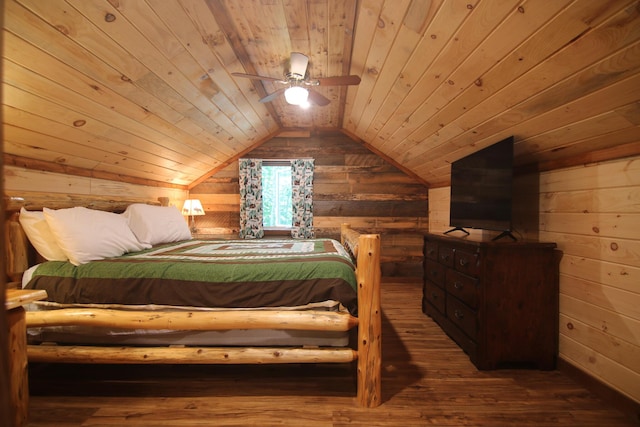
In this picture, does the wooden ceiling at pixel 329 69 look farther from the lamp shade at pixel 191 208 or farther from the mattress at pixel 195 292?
the mattress at pixel 195 292

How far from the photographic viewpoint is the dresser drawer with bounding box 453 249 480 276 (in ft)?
6.23

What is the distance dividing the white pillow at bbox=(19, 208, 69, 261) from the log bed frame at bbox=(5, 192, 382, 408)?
388 mm

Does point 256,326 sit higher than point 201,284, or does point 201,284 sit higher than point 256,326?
point 201,284

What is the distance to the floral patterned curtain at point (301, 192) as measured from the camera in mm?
4176

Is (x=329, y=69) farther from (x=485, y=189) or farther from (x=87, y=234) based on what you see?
(x=87, y=234)

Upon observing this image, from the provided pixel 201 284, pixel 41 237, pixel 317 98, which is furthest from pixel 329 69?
pixel 41 237

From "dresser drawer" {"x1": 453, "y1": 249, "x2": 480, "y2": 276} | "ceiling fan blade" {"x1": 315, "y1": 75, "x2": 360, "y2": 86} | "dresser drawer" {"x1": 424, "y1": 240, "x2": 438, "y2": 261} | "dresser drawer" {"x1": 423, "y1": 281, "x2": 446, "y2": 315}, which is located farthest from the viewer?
"dresser drawer" {"x1": 424, "y1": 240, "x2": 438, "y2": 261}

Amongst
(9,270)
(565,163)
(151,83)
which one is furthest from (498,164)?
(9,270)

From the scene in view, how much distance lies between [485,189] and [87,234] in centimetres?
297

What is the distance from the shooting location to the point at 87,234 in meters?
1.83

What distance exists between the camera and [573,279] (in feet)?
5.88

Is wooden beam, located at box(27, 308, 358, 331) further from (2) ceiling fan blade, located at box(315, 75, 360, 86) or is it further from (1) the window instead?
(1) the window

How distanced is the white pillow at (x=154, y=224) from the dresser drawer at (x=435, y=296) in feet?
8.68

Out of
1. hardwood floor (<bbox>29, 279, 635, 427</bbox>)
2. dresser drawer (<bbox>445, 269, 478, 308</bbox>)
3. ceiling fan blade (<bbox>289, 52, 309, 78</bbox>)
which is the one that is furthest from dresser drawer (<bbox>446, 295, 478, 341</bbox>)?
ceiling fan blade (<bbox>289, 52, 309, 78</bbox>)
